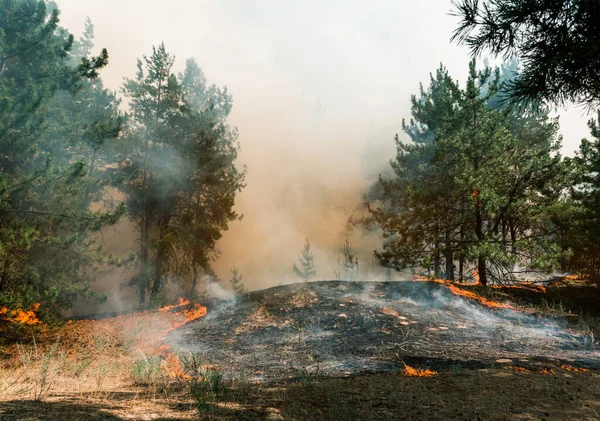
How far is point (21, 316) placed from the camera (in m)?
8.73

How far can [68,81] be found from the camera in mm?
11742

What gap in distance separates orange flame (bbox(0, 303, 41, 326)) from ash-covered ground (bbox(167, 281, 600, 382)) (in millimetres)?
3700

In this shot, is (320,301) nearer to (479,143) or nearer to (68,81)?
(479,143)

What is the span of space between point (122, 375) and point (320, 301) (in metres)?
6.95

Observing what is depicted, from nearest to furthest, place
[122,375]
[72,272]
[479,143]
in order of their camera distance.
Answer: [122,375], [479,143], [72,272]

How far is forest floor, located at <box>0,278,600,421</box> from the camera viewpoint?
368 cm

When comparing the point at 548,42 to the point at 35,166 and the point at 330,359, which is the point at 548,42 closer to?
the point at 330,359

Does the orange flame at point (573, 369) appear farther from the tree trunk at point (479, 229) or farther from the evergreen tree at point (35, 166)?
the evergreen tree at point (35, 166)

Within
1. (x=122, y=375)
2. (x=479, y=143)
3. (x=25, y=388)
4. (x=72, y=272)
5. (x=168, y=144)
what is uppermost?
(x=168, y=144)

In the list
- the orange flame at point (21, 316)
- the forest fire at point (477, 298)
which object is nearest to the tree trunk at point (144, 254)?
the orange flame at point (21, 316)

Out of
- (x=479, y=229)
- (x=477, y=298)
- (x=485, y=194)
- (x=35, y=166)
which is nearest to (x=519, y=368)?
(x=477, y=298)

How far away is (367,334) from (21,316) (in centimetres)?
910

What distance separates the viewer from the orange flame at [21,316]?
8.38 metres

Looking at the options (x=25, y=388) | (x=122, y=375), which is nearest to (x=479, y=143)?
(x=122, y=375)
